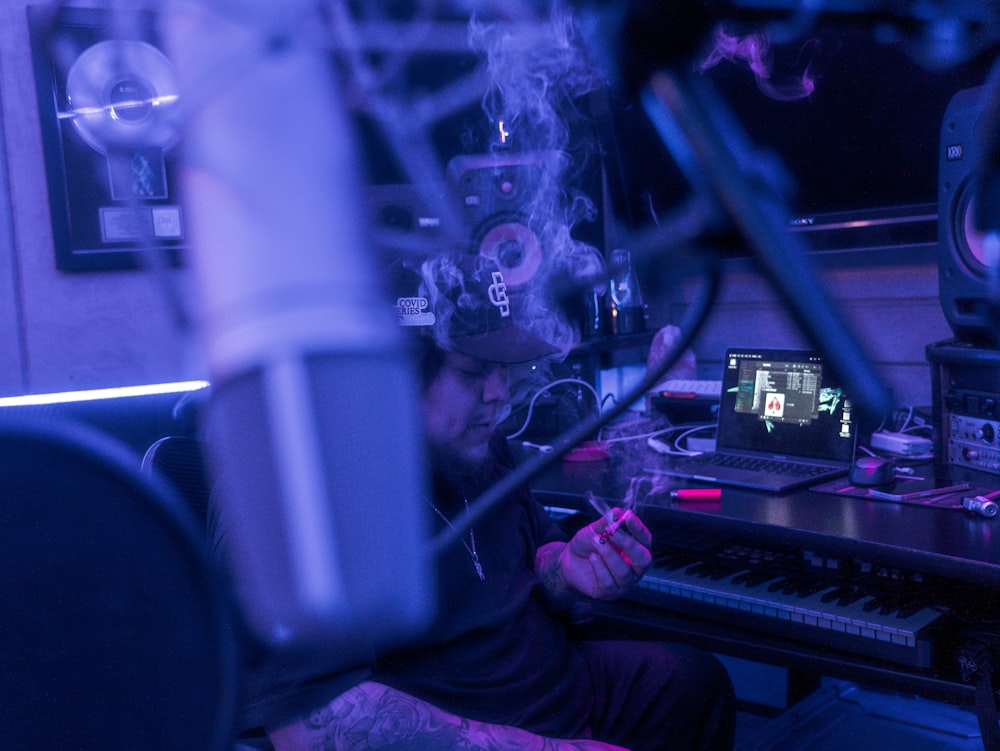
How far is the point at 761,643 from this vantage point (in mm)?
1418

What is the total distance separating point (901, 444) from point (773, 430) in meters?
0.26

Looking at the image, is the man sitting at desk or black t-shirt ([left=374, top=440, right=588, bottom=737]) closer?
the man sitting at desk

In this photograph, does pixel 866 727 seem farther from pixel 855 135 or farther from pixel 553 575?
pixel 855 135

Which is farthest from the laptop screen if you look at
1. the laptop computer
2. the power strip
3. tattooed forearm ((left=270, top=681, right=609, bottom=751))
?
tattooed forearm ((left=270, top=681, right=609, bottom=751))

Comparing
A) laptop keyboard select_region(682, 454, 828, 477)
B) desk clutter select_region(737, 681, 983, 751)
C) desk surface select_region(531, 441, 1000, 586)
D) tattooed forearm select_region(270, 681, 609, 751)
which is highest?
laptop keyboard select_region(682, 454, 828, 477)

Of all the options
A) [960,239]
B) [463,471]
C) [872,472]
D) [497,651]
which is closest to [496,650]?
[497,651]

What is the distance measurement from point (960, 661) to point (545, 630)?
666mm

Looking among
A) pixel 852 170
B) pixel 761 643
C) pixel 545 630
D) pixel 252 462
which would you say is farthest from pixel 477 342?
pixel 852 170

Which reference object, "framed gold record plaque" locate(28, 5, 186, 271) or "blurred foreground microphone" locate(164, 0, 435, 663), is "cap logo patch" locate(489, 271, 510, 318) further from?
"blurred foreground microphone" locate(164, 0, 435, 663)

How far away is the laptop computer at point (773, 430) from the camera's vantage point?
5.36 ft

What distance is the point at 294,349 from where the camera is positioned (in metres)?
0.21

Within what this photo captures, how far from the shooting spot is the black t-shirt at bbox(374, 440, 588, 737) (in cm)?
127

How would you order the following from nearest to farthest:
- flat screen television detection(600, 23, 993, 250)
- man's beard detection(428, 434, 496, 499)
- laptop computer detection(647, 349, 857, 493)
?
man's beard detection(428, 434, 496, 499), laptop computer detection(647, 349, 857, 493), flat screen television detection(600, 23, 993, 250)

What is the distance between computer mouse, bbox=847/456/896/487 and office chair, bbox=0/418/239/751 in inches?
57.6
